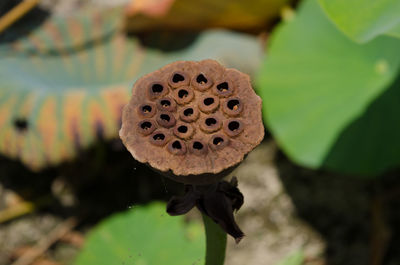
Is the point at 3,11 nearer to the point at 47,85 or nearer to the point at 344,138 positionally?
the point at 47,85

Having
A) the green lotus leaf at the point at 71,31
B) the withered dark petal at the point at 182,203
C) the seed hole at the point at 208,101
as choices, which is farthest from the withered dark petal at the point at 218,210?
the green lotus leaf at the point at 71,31

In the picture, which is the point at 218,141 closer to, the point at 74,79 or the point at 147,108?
the point at 147,108

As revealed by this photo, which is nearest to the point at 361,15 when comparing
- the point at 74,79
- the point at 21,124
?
the point at 21,124

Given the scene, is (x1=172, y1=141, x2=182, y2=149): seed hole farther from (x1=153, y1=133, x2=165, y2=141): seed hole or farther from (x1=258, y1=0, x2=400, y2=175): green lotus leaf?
(x1=258, y1=0, x2=400, y2=175): green lotus leaf

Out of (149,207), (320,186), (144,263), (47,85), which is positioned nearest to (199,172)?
(144,263)

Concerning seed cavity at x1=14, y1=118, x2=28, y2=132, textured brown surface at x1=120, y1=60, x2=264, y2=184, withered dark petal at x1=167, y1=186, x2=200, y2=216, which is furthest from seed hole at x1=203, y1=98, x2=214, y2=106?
seed cavity at x1=14, y1=118, x2=28, y2=132

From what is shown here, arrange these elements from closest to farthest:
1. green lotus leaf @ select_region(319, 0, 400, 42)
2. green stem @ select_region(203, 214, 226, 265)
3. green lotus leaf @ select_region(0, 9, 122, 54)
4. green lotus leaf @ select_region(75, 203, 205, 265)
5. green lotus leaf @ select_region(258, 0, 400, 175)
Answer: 1. green stem @ select_region(203, 214, 226, 265)
2. green lotus leaf @ select_region(319, 0, 400, 42)
3. green lotus leaf @ select_region(75, 203, 205, 265)
4. green lotus leaf @ select_region(258, 0, 400, 175)
5. green lotus leaf @ select_region(0, 9, 122, 54)
